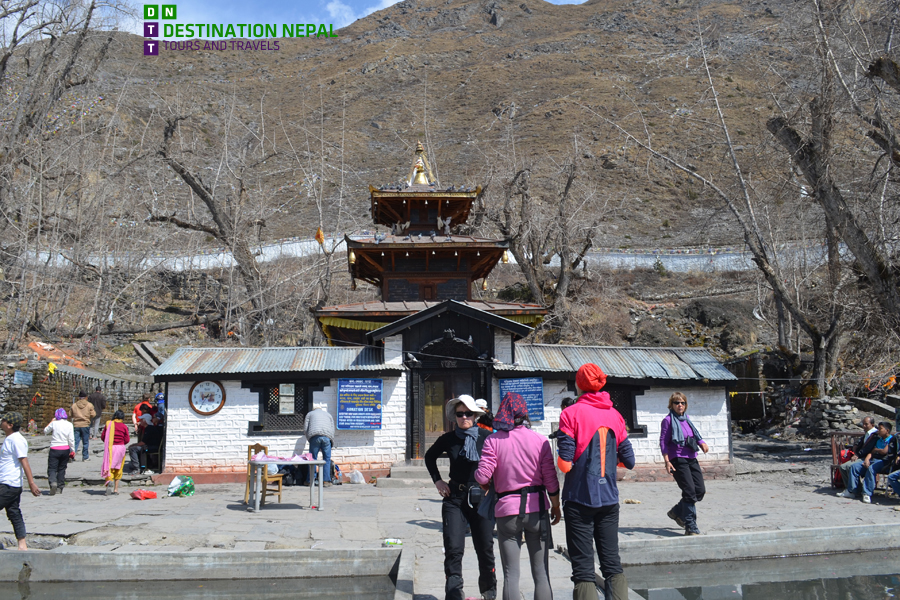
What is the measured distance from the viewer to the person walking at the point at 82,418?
16312 mm

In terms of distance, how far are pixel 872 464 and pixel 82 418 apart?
16306 mm

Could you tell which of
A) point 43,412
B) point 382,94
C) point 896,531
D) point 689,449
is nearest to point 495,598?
point 689,449

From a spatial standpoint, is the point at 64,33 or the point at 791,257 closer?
the point at 64,33

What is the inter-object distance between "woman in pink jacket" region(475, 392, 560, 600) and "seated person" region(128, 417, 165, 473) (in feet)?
36.9

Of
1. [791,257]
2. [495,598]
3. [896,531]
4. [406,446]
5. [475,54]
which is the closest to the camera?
[495,598]

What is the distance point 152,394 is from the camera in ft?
94.7

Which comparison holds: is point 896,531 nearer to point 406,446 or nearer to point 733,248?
point 406,446

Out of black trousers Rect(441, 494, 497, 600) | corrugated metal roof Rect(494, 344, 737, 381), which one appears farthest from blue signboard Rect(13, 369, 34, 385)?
black trousers Rect(441, 494, 497, 600)

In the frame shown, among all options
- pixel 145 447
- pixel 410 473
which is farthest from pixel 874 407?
pixel 145 447

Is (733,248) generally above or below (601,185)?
below

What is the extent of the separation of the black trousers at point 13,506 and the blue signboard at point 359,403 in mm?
7266

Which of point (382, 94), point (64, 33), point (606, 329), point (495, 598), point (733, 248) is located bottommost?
point (495, 598)

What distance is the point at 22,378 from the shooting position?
21.5 meters

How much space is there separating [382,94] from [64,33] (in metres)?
84.4
